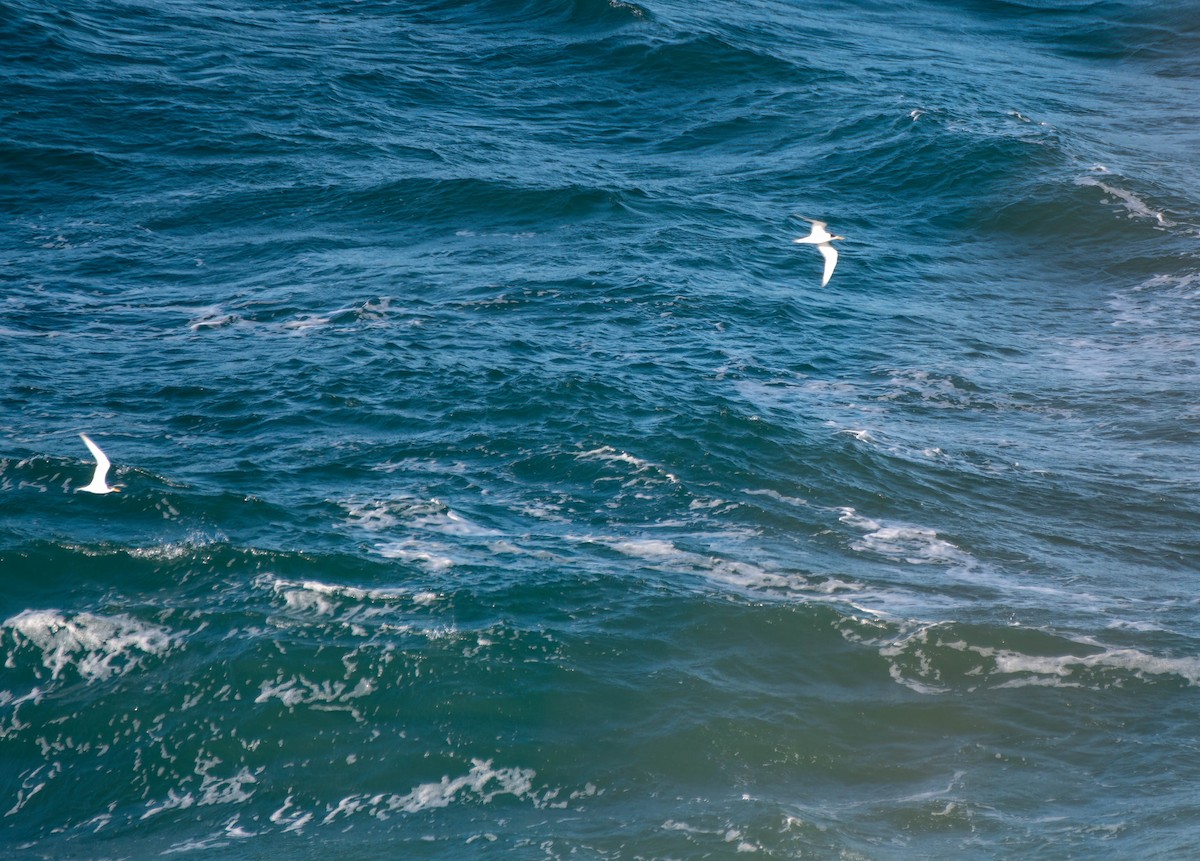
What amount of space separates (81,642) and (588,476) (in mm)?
9898

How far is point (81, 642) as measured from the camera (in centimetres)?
1997

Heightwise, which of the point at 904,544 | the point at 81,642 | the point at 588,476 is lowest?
the point at 81,642

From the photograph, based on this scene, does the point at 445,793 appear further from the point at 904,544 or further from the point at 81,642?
the point at 904,544

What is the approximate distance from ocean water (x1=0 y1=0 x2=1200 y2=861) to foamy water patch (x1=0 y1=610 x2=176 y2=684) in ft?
0.25

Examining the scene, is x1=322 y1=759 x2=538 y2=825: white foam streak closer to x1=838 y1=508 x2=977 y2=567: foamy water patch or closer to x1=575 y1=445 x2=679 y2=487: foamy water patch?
x1=575 y1=445 x2=679 y2=487: foamy water patch

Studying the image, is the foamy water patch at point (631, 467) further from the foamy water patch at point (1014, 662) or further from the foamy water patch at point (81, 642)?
the foamy water patch at point (81, 642)

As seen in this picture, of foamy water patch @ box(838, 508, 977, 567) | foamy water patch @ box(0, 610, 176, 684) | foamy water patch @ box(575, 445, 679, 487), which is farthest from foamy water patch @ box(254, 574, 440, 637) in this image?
foamy water patch @ box(838, 508, 977, 567)

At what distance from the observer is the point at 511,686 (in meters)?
19.6

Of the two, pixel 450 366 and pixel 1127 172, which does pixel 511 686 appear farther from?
pixel 1127 172

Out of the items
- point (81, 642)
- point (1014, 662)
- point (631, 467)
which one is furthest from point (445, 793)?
point (1014, 662)

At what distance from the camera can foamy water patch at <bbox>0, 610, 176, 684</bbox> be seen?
19578 mm

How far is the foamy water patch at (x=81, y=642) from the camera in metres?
19.6

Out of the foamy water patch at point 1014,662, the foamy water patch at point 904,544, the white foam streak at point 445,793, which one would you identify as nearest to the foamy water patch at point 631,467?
the foamy water patch at point 904,544

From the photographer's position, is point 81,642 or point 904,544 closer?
point 81,642
